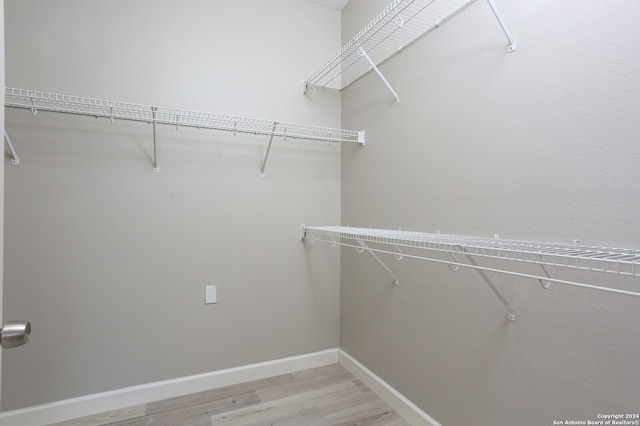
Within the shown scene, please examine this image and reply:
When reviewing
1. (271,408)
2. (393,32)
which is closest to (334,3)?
(393,32)

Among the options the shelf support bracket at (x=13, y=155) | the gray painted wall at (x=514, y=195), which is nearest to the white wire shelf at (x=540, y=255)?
the gray painted wall at (x=514, y=195)

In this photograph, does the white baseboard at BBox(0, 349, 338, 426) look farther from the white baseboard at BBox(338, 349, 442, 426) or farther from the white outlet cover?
the white outlet cover

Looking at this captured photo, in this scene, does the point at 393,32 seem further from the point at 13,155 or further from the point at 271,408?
the point at 271,408

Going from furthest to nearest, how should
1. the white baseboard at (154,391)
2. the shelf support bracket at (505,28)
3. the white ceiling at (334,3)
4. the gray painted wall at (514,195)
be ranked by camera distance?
the white ceiling at (334,3)
the white baseboard at (154,391)
the shelf support bracket at (505,28)
the gray painted wall at (514,195)

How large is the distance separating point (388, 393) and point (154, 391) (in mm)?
1291

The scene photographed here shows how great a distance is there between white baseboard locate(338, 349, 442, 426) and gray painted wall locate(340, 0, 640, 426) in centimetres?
5

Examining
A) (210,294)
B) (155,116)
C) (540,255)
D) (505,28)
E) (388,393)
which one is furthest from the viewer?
(210,294)

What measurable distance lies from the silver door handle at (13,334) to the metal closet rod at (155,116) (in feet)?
3.67

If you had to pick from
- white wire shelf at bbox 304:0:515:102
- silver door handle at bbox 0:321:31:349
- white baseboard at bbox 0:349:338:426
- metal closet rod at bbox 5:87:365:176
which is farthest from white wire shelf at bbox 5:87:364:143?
white baseboard at bbox 0:349:338:426

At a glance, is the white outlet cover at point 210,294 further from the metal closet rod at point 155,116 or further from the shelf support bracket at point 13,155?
the shelf support bracket at point 13,155

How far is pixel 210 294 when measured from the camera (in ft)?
6.19

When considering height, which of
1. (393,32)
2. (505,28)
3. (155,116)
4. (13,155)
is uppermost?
(393,32)

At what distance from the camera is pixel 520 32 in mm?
1134

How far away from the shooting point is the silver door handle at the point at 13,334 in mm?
588
